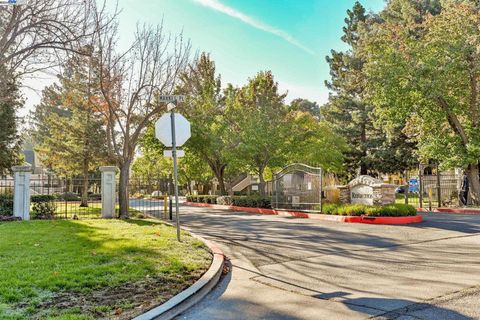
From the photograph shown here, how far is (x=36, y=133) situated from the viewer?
2231 inches

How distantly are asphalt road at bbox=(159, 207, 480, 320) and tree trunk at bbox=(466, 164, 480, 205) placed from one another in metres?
11.6

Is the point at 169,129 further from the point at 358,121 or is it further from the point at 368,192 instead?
the point at 358,121

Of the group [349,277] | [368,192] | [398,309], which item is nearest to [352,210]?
[368,192]

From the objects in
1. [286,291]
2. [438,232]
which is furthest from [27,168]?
[438,232]

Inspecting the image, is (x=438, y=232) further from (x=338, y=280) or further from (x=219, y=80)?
(x=219, y=80)

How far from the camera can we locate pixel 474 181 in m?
21.5

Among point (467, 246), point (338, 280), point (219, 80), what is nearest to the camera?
point (338, 280)

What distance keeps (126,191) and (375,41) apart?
1570 cm

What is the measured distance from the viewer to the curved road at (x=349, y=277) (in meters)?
4.66

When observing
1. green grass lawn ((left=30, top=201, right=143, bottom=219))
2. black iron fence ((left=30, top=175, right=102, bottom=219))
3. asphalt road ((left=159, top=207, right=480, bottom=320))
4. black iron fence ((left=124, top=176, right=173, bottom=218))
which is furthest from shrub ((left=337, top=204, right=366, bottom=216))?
black iron fence ((left=30, top=175, right=102, bottom=219))

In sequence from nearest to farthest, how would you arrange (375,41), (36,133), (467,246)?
(467,246) → (375,41) → (36,133)

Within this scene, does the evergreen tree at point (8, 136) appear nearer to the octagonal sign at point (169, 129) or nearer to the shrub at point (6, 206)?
the shrub at point (6, 206)

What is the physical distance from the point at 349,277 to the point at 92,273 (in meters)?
3.98

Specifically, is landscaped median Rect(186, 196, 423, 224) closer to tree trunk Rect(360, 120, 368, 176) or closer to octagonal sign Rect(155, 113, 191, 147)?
octagonal sign Rect(155, 113, 191, 147)
